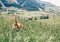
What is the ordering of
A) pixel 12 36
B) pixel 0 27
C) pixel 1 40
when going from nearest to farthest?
pixel 1 40, pixel 12 36, pixel 0 27

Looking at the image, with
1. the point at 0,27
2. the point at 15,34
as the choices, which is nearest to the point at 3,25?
the point at 0,27

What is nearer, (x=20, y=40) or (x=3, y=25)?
(x=20, y=40)

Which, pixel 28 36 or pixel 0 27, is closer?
pixel 28 36

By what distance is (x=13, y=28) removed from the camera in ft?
75.2

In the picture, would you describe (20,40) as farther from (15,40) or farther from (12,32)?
(12,32)

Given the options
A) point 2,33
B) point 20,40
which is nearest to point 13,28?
point 2,33

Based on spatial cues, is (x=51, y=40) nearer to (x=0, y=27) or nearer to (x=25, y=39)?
(x=25, y=39)

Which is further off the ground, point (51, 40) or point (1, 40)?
point (1, 40)

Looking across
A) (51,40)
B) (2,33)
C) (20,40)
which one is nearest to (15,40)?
(20,40)

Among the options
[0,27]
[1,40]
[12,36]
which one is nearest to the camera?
[1,40]

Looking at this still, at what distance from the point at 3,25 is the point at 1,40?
509 cm

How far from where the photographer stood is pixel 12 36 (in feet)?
66.3

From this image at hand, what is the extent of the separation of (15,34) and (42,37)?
7.97ft

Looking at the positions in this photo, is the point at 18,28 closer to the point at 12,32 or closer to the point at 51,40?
the point at 12,32
